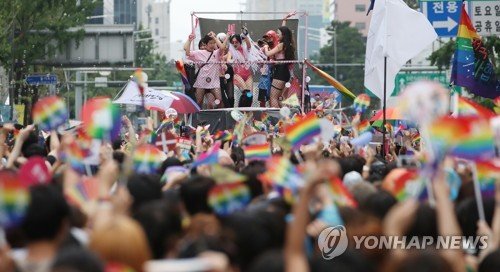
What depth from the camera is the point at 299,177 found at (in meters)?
7.10

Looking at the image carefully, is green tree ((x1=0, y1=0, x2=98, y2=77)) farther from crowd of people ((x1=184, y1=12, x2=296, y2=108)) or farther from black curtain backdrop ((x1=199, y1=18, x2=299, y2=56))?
crowd of people ((x1=184, y1=12, x2=296, y2=108))

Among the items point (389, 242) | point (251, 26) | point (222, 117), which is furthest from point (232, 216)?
point (251, 26)

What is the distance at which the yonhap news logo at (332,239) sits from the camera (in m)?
6.68

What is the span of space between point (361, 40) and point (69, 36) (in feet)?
192

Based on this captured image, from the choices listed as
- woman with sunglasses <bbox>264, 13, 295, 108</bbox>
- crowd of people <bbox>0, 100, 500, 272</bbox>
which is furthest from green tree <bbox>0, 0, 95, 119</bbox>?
crowd of people <bbox>0, 100, 500, 272</bbox>

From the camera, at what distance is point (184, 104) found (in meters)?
20.8

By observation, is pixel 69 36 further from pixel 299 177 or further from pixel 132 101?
pixel 299 177

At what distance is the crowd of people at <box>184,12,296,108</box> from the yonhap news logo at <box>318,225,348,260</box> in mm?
14467

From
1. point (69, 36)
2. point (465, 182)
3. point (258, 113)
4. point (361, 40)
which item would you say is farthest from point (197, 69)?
point (361, 40)

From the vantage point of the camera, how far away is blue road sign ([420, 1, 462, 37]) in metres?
27.4

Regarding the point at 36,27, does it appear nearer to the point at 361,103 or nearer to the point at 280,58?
the point at 280,58

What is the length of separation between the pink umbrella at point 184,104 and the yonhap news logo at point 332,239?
1346 cm

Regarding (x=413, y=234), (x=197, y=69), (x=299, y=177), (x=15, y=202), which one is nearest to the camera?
(x=15, y=202)

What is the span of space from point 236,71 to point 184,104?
50.1 inches
